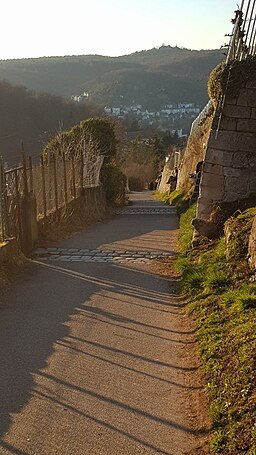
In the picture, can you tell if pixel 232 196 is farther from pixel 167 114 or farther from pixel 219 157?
pixel 167 114

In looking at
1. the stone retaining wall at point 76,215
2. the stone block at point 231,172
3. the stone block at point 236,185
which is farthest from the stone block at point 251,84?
the stone retaining wall at point 76,215

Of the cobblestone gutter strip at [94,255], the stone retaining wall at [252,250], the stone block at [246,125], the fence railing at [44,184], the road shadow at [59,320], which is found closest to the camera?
the road shadow at [59,320]

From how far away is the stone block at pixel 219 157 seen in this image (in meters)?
9.77

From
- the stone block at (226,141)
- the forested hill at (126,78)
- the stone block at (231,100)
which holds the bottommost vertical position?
the forested hill at (126,78)

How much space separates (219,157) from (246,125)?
0.72m

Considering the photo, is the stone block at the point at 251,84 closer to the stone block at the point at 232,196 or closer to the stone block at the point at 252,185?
the stone block at the point at 252,185

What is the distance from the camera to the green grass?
397 cm

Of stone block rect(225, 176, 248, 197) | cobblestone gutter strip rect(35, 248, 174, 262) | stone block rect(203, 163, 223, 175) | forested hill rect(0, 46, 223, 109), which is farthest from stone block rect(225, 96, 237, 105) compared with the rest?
forested hill rect(0, 46, 223, 109)

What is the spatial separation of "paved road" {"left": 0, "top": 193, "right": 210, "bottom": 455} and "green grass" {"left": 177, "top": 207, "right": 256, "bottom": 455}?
0.19 m

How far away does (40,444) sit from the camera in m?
4.06

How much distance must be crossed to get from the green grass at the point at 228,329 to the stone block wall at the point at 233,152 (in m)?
1.09

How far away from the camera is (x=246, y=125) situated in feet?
31.6

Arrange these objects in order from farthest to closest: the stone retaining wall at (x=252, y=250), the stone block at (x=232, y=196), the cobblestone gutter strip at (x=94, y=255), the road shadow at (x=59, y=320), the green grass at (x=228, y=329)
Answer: the cobblestone gutter strip at (x=94, y=255), the stone block at (x=232, y=196), the stone retaining wall at (x=252, y=250), the road shadow at (x=59, y=320), the green grass at (x=228, y=329)

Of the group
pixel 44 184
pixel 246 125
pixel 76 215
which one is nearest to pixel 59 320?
pixel 246 125
